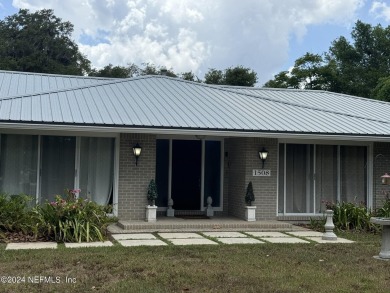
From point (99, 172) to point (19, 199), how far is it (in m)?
2.54

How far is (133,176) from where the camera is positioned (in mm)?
13531

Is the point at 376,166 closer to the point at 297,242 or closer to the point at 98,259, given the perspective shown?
the point at 297,242

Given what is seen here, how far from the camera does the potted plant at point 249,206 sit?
45.8ft

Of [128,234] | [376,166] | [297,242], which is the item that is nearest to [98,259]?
[128,234]

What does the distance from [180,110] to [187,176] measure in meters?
2.17

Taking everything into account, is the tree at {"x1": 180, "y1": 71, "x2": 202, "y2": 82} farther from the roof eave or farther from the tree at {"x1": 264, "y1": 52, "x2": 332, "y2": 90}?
the roof eave

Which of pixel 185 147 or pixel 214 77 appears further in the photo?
pixel 214 77


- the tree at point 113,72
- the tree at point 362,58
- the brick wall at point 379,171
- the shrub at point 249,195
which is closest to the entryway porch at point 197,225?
the shrub at point 249,195

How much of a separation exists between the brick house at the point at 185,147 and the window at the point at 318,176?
30 mm

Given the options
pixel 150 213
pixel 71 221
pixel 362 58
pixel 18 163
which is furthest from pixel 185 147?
pixel 362 58

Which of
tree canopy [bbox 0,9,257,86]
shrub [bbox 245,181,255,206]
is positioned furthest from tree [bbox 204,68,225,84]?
shrub [bbox 245,181,255,206]

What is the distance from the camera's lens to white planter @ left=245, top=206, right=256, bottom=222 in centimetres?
1394

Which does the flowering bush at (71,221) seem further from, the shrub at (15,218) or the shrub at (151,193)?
the shrub at (151,193)

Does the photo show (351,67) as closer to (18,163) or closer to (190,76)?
(190,76)
